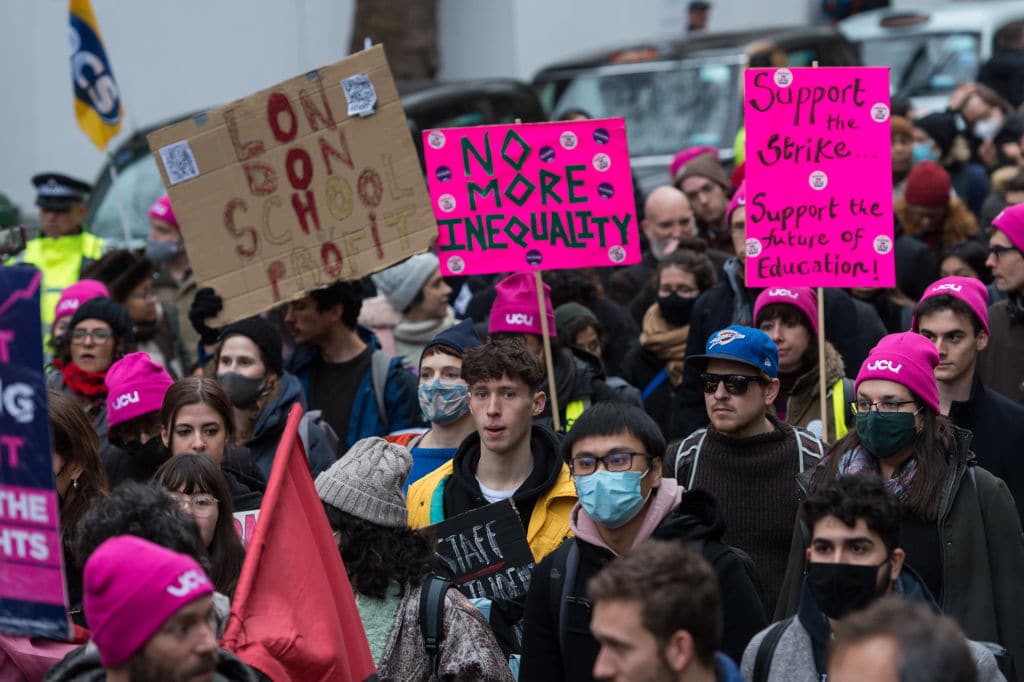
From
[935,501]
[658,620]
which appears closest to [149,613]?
[658,620]

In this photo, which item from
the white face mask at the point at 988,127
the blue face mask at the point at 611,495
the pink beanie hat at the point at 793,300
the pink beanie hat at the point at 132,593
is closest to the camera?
the pink beanie hat at the point at 132,593

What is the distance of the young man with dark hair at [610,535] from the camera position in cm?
484

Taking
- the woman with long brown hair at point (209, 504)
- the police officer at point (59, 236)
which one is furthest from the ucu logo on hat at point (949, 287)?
the police officer at point (59, 236)

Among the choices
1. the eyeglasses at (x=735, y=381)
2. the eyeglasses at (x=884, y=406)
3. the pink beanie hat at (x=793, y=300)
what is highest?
the eyeglasses at (x=884, y=406)

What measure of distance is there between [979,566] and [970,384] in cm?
120

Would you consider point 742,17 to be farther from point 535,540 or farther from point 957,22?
point 535,540

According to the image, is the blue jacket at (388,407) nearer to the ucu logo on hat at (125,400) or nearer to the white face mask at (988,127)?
the ucu logo on hat at (125,400)

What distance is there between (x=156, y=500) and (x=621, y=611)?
1.25 meters

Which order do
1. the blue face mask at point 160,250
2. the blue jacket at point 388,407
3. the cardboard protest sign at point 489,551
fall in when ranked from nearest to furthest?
1. the cardboard protest sign at point 489,551
2. the blue jacket at point 388,407
3. the blue face mask at point 160,250

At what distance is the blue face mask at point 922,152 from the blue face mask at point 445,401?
6.10m

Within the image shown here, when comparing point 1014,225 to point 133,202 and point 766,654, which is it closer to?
point 766,654

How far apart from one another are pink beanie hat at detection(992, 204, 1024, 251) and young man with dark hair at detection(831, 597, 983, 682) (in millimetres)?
4221

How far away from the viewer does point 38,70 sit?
17172 mm

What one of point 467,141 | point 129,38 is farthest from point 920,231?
point 129,38
